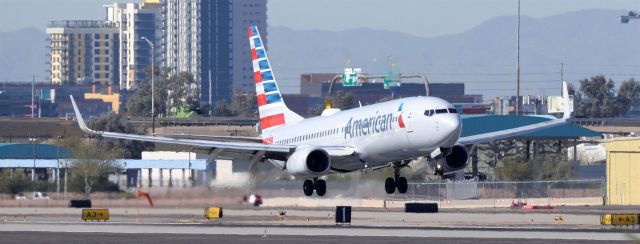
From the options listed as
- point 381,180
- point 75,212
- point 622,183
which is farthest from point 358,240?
point 622,183

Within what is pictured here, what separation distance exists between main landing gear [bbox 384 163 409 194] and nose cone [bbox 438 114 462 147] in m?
6.17

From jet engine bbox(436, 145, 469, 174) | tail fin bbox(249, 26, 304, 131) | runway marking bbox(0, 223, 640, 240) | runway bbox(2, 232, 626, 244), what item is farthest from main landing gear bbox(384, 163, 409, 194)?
tail fin bbox(249, 26, 304, 131)

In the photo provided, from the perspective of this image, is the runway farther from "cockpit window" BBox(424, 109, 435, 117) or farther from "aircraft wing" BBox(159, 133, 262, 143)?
"aircraft wing" BBox(159, 133, 262, 143)

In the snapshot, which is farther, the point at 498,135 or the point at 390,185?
the point at 498,135

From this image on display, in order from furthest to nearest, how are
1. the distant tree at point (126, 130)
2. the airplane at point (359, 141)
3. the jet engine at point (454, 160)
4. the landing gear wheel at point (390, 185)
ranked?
the distant tree at point (126, 130) < the landing gear wheel at point (390, 185) < the jet engine at point (454, 160) < the airplane at point (359, 141)

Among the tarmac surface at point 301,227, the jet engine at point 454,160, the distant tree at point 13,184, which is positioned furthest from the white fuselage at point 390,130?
the distant tree at point 13,184

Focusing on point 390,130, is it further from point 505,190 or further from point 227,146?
point 505,190

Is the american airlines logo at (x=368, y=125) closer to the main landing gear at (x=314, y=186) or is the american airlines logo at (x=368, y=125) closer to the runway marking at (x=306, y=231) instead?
Result: the main landing gear at (x=314, y=186)

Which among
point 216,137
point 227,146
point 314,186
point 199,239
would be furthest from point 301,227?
point 199,239

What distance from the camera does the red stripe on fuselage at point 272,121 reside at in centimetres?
8602

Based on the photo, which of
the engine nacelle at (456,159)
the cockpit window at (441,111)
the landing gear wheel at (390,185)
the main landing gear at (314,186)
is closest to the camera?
the cockpit window at (441,111)

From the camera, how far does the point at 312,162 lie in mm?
75125

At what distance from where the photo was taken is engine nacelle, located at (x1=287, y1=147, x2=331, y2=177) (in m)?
74.9

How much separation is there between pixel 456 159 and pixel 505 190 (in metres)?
41.6
